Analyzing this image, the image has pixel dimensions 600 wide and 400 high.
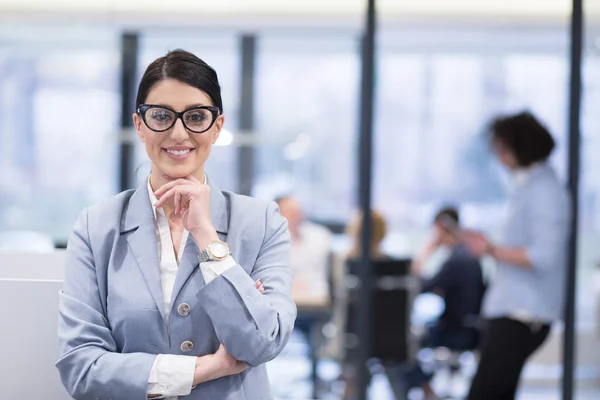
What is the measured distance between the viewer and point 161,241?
1706mm

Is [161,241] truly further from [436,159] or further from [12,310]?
[436,159]

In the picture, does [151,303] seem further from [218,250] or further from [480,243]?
[480,243]

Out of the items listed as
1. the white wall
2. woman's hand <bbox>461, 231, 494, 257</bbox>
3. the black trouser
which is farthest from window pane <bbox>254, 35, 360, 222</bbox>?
the white wall

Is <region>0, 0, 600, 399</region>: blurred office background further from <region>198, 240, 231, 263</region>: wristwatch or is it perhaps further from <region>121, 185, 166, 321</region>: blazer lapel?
<region>198, 240, 231, 263</region>: wristwatch

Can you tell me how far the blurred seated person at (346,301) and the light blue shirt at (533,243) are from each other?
1.16 meters

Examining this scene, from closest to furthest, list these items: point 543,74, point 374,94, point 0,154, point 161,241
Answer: point 161,241
point 0,154
point 374,94
point 543,74

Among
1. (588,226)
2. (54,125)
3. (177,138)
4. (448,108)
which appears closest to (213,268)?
(177,138)

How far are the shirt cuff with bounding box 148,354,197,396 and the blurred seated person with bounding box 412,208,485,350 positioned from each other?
359 cm

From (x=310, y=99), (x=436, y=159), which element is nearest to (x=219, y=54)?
(x=310, y=99)

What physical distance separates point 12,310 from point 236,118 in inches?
141

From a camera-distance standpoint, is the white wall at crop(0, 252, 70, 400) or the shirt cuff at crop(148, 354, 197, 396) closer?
the shirt cuff at crop(148, 354, 197, 396)

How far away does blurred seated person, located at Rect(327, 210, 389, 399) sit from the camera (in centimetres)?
489

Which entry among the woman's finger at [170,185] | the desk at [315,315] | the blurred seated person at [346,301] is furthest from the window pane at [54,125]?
the woman's finger at [170,185]

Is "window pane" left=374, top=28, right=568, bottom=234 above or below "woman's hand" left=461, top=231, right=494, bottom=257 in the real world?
above
